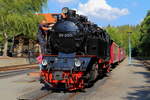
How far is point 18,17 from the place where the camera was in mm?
34625

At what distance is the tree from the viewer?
34000 mm

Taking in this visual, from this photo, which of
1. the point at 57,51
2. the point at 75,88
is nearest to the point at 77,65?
the point at 75,88

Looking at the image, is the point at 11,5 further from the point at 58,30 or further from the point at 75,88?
the point at 75,88

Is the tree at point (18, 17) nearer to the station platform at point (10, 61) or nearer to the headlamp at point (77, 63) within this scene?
the station platform at point (10, 61)

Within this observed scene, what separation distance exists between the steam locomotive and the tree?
22231mm

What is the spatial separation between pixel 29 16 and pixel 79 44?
25683 mm

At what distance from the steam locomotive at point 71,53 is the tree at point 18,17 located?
22231 mm

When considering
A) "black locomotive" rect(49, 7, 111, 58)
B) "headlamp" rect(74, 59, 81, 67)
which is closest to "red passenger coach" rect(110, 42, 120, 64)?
"black locomotive" rect(49, 7, 111, 58)

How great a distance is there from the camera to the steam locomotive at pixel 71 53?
11.6 m

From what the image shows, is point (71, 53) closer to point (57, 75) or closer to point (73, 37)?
point (73, 37)

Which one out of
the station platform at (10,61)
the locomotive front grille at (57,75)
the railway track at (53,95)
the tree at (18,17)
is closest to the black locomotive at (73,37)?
the locomotive front grille at (57,75)

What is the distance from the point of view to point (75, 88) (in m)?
11.5

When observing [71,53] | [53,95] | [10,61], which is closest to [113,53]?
[71,53]

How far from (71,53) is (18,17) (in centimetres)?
2379
